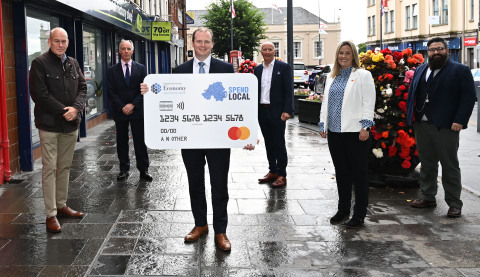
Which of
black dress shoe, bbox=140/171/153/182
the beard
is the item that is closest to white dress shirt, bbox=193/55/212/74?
the beard

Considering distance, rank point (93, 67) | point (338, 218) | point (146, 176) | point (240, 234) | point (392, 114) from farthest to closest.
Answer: point (93, 67)
point (146, 176)
point (392, 114)
point (338, 218)
point (240, 234)

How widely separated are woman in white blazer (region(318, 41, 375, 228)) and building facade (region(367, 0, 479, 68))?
110 feet

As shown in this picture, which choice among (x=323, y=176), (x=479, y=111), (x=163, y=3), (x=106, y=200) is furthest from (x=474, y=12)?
(x=106, y=200)

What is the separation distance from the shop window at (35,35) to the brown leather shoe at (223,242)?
18.9 ft

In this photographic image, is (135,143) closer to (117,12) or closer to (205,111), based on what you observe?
(205,111)

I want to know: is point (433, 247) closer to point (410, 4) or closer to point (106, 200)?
point (106, 200)

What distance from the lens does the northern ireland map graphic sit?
15.9 ft

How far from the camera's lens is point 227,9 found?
55969 millimetres

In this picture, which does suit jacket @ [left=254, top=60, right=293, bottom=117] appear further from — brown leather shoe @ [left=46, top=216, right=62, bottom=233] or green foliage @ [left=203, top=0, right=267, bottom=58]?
green foliage @ [left=203, top=0, right=267, bottom=58]

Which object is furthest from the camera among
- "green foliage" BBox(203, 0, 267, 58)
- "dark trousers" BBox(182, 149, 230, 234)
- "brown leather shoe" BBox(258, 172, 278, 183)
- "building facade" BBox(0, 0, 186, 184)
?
"green foliage" BBox(203, 0, 267, 58)

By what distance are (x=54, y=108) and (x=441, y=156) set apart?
403cm

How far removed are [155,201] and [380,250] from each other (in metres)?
2.85

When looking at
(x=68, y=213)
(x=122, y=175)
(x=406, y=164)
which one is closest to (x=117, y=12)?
(x=122, y=175)

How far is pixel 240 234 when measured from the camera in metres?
5.34
